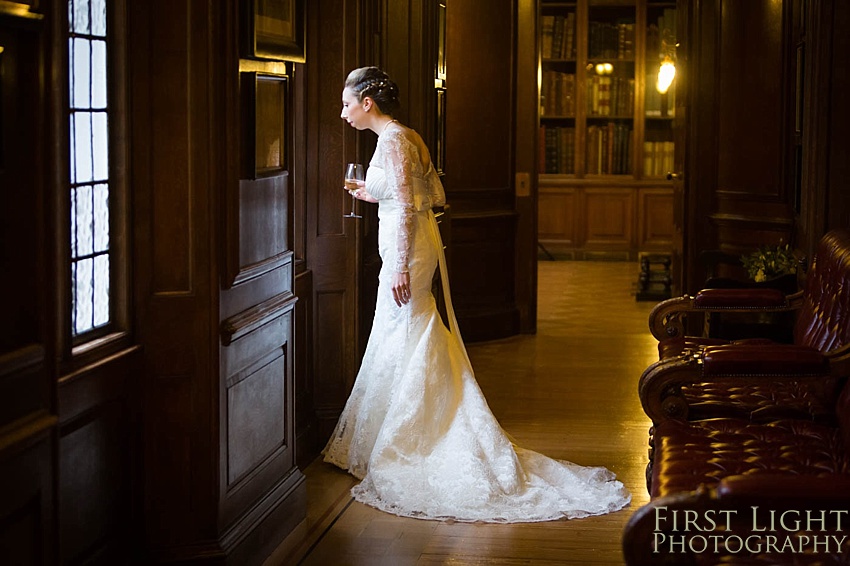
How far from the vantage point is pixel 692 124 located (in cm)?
755

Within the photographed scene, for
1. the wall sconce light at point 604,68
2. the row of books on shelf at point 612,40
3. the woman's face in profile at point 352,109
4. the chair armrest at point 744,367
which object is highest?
the row of books on shelf at point 612,40

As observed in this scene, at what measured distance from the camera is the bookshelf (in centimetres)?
1254

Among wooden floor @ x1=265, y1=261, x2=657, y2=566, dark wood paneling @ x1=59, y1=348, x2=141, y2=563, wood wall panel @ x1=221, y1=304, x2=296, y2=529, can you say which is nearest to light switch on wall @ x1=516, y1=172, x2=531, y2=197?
wooden floor @ x1=265, y1=261, x2=657, y2=566

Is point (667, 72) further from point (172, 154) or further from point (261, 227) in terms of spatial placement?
point (172, 154)

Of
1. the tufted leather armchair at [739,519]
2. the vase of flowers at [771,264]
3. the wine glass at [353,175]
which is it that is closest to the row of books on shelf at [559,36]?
the vase of flowers at [771,264]

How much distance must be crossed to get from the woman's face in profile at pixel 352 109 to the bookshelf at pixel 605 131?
26.7 ft

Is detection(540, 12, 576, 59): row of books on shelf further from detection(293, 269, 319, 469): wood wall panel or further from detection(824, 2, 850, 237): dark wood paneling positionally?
detection(293, 269, 319, 469): wood wall panel

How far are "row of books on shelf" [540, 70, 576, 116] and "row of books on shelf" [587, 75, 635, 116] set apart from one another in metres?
0.22

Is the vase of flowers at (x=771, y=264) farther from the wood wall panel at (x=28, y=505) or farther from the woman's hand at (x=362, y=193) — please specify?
the wood wall panel at (x=28, y=505)

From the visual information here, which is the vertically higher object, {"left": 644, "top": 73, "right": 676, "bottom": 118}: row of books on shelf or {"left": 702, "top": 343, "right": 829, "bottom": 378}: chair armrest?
{"left": 644, "top": 73, "right": 676, "bottom": 118}: row of books on shelf

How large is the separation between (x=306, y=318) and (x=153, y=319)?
178 cm

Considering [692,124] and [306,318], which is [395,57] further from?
[692,124]

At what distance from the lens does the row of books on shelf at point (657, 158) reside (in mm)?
12516

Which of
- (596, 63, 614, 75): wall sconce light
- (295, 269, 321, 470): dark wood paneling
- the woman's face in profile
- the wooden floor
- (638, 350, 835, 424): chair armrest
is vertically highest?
(596, 63, 614, 75): wall sconce light
